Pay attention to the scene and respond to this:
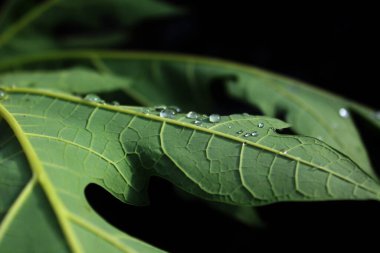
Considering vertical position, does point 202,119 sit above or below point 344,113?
below

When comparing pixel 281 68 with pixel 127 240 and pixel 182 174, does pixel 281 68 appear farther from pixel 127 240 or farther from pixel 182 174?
pixel 127 240

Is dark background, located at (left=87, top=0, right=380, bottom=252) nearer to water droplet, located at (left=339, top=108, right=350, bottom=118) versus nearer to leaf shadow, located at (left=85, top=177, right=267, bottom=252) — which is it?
leaf shadow, located at (left=85, top=177, right=267, bottom=252)

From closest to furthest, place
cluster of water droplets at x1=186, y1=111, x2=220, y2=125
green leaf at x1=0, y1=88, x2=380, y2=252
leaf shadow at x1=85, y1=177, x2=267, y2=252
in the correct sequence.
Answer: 1. green leaf at x1=0, y1=88, x2=380, y2=252
2. cluster of water droplets at x1=186, y1=111, x2=220, y2=125
3. leaf shadow at x1=85, y1=177, x2=267, y2=252

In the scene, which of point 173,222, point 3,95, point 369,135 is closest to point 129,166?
point 3,95

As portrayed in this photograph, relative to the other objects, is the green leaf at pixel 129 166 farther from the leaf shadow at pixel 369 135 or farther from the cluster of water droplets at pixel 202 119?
the leaf shadow at pixel 369 135

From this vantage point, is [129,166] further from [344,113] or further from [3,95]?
[344,113]

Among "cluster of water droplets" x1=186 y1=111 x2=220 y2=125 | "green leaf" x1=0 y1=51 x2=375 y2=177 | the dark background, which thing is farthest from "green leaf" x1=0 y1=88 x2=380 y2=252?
the dark background
